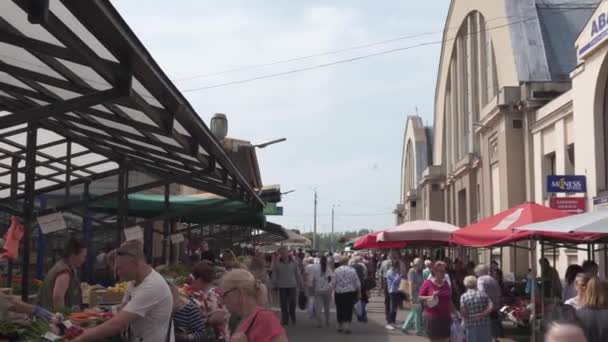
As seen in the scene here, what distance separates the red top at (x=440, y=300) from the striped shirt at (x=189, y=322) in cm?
580

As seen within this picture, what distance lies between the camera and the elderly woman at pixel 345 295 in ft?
56.4

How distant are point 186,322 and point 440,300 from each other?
6112mm

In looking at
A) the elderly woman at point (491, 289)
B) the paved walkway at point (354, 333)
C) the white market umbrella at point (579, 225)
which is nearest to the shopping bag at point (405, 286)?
Answer: the paved walkway at point (354, 333)

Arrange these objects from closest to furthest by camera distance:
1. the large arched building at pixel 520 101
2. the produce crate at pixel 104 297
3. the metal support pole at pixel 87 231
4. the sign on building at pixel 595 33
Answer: the produce crate at pixel 104 297 → the metal support pole at pixel 87 231 → the sign on building at pixel 595 33 → the large arched building at pixel 520 101

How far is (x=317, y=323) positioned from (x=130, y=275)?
13961 millimetres

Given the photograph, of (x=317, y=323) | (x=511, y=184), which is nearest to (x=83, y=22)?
(x=317, y=323)

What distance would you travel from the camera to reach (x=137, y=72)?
237 inches

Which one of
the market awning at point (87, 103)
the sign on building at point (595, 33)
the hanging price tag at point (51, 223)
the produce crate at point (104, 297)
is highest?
the sign on building at point (595, 33)

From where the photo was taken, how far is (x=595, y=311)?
270 inches

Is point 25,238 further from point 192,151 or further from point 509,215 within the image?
point 509,215

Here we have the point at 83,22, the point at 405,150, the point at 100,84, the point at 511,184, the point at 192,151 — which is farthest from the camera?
the point at 405,150

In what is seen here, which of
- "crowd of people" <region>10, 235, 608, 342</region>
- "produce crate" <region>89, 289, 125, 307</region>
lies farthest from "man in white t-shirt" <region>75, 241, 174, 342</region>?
"produce crate" <region>89, 289, 125, 307</region>

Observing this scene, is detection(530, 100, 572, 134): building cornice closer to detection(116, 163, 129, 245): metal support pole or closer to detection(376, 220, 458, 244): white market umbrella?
detection(376, 220, 458, 244): white market umbrella

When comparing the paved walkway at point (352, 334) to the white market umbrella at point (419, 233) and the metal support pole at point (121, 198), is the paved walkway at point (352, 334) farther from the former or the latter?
the metal support pole at point (121, 198)
